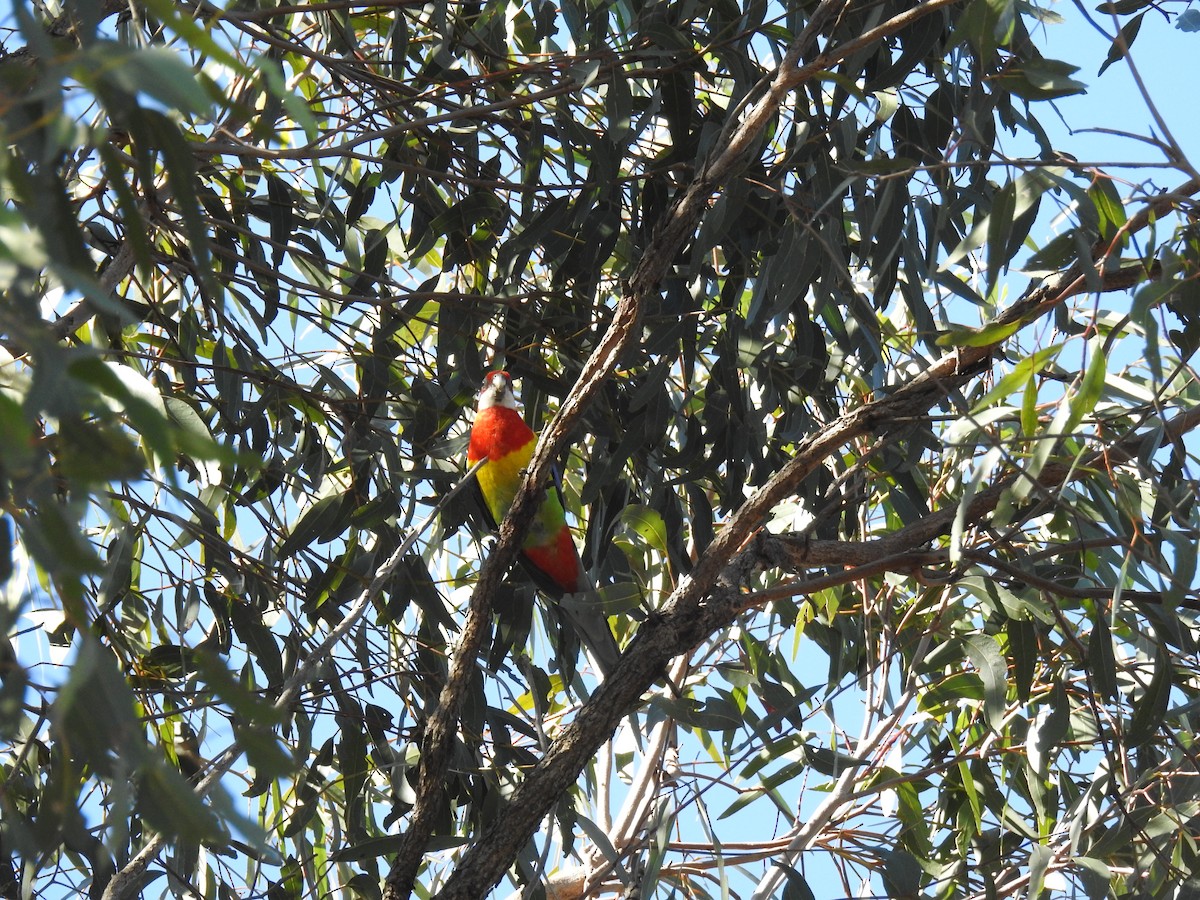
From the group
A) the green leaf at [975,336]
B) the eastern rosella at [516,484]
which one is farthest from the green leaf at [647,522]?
the eastern rosella at [516,484]

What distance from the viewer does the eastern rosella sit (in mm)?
2852

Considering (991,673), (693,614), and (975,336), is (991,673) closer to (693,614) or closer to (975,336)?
(693,614)

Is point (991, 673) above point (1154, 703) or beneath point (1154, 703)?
above

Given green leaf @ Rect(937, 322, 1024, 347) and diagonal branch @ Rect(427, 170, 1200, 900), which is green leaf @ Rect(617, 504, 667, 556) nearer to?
diagonal branch @ Rect(427, 170, 1200, 900)

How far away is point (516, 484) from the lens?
117 inches

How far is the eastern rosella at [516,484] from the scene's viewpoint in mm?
2852

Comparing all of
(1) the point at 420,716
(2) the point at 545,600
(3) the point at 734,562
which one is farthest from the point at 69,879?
(3) the point at 734,562

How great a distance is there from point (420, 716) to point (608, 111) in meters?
1.06

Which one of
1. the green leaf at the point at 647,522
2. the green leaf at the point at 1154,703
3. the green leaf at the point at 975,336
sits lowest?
the green leaf at the point at 1154,703

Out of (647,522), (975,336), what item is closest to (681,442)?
(647,522)

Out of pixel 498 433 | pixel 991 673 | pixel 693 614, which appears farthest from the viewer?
pixel 498 433

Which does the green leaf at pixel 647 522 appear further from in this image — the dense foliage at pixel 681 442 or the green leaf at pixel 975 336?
the green leaf at pixel 975 336

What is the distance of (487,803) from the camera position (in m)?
1.97

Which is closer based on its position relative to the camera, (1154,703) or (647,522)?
(1154,703)
